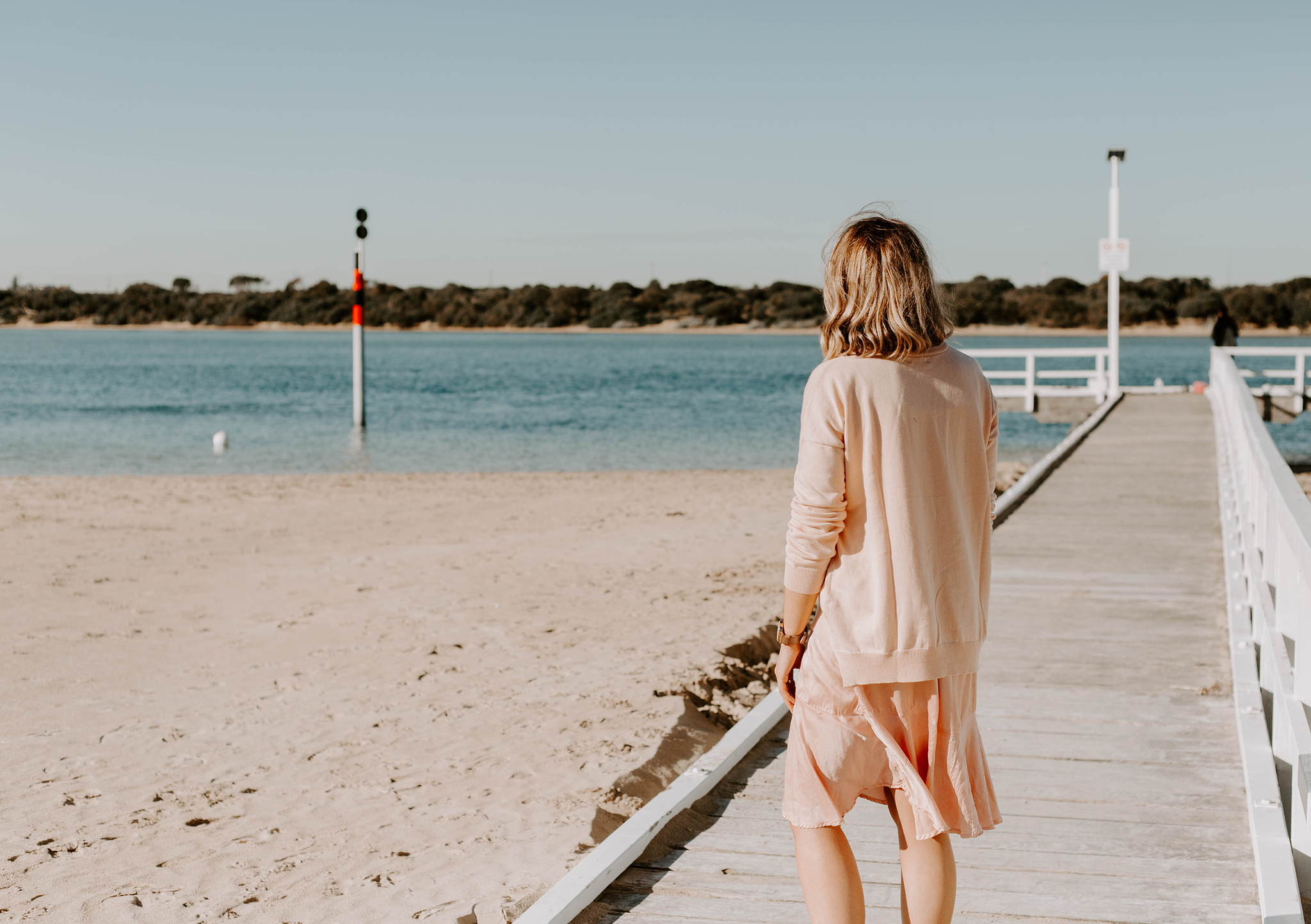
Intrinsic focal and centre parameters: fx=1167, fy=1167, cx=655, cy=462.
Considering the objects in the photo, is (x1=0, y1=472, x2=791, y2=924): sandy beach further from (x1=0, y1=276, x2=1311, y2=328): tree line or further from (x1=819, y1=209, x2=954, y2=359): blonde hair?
(x1=0, y1=276, x2=1311, y2=328): tree line

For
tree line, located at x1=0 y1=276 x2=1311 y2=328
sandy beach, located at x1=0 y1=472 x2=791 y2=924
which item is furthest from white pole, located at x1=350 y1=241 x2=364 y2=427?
tree line, located at x1=0 y1=276 x2=1311 y2=328

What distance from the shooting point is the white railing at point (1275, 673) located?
272cm

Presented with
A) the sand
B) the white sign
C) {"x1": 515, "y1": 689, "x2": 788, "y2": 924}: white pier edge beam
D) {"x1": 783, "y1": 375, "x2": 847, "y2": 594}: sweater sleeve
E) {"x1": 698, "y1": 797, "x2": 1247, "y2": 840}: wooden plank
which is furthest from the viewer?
the white sign

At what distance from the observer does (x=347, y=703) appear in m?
6.22

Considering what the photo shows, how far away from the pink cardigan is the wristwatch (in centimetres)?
7

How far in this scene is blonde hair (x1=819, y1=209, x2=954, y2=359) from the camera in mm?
2016

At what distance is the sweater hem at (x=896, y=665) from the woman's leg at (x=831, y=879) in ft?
1.00

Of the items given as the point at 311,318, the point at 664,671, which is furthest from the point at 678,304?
the point at 664,671

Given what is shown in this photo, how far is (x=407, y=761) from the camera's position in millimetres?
5340

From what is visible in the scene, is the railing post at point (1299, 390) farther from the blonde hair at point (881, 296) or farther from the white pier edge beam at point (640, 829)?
the blonde hair at point (881, 296)

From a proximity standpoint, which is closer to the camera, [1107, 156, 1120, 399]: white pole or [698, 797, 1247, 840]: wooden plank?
[698, 797, 1247, 840]: wooden plank

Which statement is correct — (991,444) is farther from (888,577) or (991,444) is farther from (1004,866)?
(1004,866)

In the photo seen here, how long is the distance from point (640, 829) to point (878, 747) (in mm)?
1281

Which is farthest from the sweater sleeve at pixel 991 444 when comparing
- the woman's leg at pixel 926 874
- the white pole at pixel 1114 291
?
the white pole at pixel 1114 291
